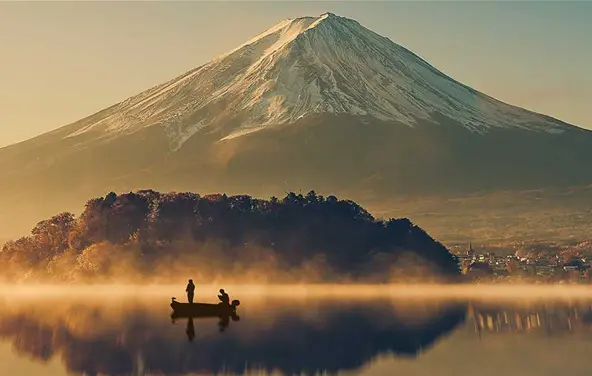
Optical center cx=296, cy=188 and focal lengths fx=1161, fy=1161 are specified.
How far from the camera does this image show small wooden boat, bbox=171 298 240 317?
6412 cm

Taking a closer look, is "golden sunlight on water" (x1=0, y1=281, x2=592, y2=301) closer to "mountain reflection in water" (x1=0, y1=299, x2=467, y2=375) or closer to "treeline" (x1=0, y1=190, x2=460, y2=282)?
"treeline" (x1=0, y1=190, x2=460, y2=282)

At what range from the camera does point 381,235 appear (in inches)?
4562

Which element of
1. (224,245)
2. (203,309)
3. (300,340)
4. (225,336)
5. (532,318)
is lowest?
(300,340)

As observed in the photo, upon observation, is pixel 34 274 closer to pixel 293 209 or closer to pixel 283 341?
pixel 293 209

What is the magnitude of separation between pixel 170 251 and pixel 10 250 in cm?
2041

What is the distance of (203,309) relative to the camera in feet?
213

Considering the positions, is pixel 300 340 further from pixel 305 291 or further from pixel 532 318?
pixel 305 291

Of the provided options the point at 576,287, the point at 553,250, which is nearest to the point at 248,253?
the point at 576,287

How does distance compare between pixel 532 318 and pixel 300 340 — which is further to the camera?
pixel 532 318

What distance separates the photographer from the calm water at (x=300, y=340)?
138 ft

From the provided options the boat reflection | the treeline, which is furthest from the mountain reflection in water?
the treeline

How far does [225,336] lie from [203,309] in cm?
1309

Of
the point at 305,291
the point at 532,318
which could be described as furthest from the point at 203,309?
the point at 305,291

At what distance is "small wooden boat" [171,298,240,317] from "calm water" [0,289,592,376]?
57 centimetres
